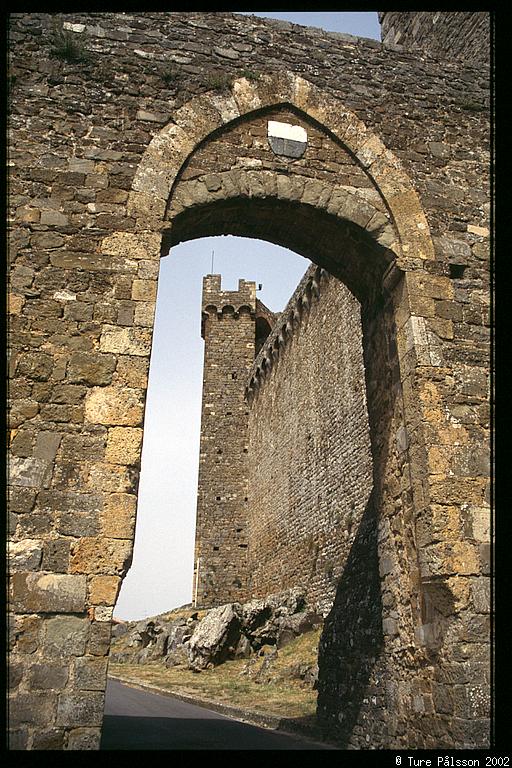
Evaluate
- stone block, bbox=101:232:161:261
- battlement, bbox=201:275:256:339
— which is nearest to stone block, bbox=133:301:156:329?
stone block, bbox=101:232:161:261

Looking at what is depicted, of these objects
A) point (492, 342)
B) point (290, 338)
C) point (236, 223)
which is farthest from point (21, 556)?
point (290, 338)

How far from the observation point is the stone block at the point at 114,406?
4691 millimetres

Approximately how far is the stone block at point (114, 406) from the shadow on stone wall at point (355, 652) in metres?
2.90

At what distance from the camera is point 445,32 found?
872cm

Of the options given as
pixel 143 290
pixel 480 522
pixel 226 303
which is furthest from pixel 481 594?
pixel 226 303

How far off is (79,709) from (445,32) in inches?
350

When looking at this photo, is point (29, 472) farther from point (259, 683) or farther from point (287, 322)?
point (287, 322)

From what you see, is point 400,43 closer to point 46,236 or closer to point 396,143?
point 396,143

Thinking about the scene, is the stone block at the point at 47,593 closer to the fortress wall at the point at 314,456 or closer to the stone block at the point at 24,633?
the stone block at the point at 24,633

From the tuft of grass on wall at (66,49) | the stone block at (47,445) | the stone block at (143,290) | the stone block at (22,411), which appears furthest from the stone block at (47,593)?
the tuft of grass on wall at (66,49)

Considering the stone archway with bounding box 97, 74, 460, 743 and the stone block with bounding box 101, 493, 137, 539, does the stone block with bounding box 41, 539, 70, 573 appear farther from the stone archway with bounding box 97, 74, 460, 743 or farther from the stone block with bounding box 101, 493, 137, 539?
the stone archway with bounding box 97, 74, 460, 743

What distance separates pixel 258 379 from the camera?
2189cm

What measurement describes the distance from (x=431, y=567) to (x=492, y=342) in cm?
188

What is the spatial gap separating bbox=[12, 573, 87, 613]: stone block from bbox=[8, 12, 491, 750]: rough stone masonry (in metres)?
0.01
